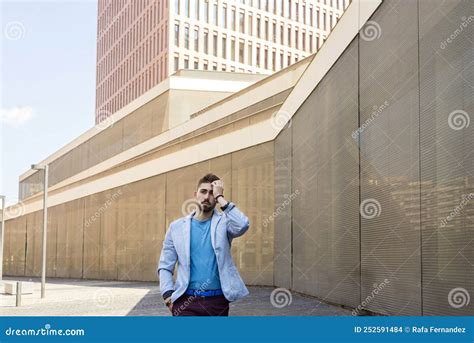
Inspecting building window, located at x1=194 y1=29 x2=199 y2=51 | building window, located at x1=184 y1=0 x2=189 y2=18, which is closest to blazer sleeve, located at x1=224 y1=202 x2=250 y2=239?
building window, located at x1=184 y1=0 x2=189 y2=18

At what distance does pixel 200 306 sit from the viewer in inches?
204

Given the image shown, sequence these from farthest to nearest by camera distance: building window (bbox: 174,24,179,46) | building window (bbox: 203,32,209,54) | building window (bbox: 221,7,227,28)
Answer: building window (bbox: 221,7,227,28) → building window (bbox: 203,32,209,54) → building window (bbox: 174,24,179,46)

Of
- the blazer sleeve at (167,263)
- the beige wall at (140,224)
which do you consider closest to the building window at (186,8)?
the beige wall at (140,224)

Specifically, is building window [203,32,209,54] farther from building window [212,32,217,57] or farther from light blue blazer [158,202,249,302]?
light blue blazer [158,202,249,302]

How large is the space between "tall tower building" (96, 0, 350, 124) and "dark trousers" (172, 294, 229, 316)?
5955cm

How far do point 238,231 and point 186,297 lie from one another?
56cm

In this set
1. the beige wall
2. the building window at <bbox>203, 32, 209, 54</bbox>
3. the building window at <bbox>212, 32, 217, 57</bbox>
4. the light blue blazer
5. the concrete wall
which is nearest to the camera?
the light blue blazer

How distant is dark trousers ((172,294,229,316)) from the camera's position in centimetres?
511

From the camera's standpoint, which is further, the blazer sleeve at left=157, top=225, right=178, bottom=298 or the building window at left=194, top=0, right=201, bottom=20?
the building window at left=194, top=0, right=201, bottom=20

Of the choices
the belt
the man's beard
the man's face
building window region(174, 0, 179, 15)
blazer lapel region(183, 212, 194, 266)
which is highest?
building window region(174, 0, 179, 15)

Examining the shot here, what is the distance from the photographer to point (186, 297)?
5.12 m

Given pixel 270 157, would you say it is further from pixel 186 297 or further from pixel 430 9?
pixel 186 297

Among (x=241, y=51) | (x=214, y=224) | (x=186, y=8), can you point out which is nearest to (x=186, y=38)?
(x=186, y=8)

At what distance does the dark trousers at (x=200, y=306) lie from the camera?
16.8 ft
